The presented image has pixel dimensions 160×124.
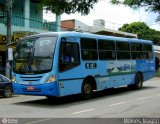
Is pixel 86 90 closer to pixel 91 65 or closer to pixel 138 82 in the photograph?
pixel 91 65

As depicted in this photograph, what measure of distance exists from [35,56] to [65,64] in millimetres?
1233

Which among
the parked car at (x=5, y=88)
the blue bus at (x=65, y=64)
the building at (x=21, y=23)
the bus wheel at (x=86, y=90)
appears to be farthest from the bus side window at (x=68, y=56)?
the building at (x=21, y=23)

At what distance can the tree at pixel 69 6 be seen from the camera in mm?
5613

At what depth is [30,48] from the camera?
1493cm

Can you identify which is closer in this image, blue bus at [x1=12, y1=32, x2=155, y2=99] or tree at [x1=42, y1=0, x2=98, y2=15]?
tree at [x1=42, y1=0, x2=98, y2=15]

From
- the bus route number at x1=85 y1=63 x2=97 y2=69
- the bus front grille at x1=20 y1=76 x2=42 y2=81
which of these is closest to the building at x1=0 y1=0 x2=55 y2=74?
the bus route number at x1=85 y1=63 x2=97 y2=69

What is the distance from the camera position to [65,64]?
14.8 meters

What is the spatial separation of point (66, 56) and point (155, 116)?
515cm

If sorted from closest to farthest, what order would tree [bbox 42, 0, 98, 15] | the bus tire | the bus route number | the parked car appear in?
tree [bbox 42, 0, 98, 15]
the bus route number
the parked car
the bus tire

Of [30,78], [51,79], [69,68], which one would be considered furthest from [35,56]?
[69,68]

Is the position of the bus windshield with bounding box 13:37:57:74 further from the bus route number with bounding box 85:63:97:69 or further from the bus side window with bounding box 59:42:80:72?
the bus route number with bounding box 85:63:97:69

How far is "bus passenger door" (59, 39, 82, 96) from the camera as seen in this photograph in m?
14.6

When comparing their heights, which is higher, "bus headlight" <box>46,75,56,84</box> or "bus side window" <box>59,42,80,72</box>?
"bus side window" <box>59,42,80,72</box>

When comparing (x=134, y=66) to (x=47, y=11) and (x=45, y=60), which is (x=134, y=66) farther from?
(x=47, y=11)
